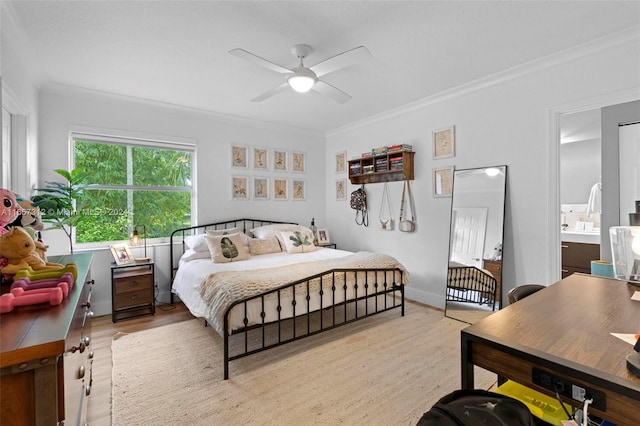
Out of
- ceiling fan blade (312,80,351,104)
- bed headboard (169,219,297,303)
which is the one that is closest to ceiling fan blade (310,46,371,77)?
ceiling fan blade (312,80,351,104)

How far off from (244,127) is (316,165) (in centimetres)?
144

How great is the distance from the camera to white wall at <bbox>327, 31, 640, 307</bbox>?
2.68 m

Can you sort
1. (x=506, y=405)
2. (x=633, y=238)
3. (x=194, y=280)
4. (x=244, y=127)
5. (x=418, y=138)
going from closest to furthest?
(x=506, y=405)
(x=633, y=238)
(x=194, y=280)
(x=418, y=138)
(x=244, y=127)

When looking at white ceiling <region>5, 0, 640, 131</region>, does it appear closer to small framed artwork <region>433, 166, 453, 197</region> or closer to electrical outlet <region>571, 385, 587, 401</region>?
small framed artwork <region>433, 166, 453, 197</region>

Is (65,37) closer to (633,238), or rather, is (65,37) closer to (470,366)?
(470,366)

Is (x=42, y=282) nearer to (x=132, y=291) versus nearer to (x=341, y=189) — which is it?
(x=132, y=291)

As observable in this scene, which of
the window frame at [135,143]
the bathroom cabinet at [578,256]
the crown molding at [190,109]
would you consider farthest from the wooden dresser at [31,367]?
the bathroom cabinet at [578,256]

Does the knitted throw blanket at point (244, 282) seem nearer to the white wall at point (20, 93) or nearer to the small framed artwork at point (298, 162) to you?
the white wall at point (20, 93)

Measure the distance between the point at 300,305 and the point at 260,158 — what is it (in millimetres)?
2833

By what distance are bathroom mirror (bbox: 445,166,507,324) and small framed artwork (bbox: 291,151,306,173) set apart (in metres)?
2.56

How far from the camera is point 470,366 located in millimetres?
1108

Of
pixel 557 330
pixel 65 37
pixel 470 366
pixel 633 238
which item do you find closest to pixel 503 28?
pixel 633 238

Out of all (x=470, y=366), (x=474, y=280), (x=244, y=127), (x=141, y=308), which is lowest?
(x=141, y=308)

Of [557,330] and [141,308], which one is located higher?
[557,330]
